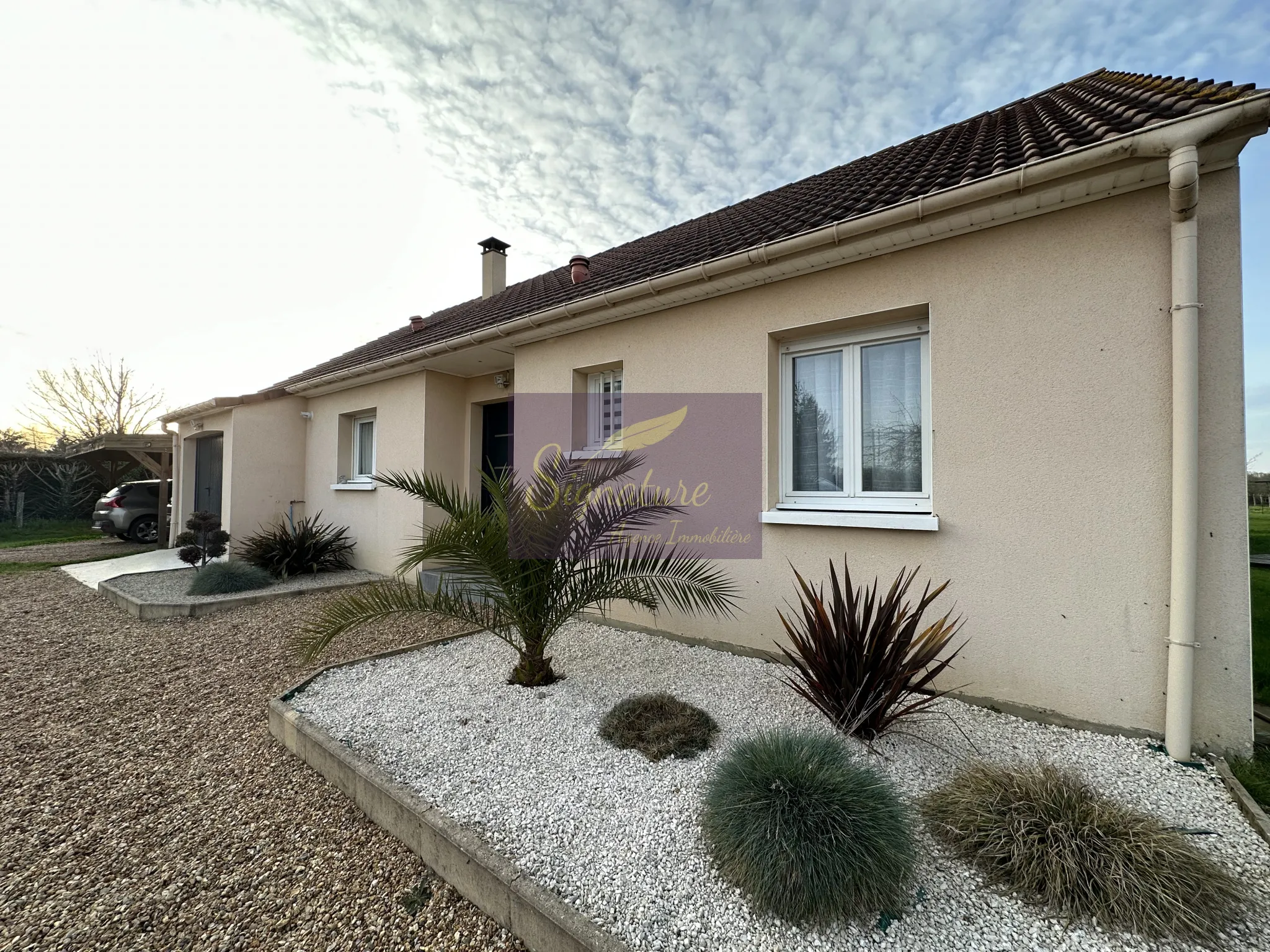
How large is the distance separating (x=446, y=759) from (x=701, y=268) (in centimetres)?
452

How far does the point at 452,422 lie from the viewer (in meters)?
8.70

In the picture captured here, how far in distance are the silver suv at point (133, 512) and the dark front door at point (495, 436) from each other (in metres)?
11.0

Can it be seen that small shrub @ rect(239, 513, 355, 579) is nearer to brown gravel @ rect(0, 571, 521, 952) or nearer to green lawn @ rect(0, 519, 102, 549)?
brown gravel @ rect(0, 571, 521, 952)

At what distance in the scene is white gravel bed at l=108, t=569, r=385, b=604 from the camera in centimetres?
712

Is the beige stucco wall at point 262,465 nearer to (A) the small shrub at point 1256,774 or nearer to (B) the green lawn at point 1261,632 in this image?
(A) the small shrub at point 1256,774

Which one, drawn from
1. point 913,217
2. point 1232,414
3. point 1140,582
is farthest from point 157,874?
point 1232,414

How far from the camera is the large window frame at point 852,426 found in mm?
4020

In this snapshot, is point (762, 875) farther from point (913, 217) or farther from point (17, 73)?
point (17, 73)

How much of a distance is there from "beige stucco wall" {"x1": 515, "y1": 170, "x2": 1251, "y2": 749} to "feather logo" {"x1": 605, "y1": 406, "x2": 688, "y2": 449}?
1899 millimetres

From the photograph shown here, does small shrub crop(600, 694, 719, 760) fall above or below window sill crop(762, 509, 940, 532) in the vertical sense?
below

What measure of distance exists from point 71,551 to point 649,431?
678 inches

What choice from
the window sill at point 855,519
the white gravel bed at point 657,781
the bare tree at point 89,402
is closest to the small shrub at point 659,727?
the white gravel bed at point 657,781

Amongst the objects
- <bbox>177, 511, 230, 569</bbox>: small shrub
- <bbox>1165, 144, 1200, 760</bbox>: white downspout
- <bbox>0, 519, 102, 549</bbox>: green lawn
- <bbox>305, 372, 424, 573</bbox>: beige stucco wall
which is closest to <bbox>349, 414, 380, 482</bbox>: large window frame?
<bbox>305, 372, 424, 573</bbox>: beige stucco wall

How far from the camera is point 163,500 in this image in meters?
12.8
